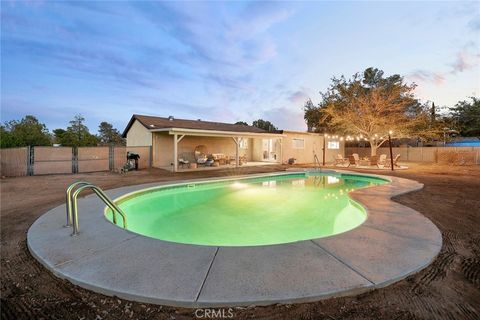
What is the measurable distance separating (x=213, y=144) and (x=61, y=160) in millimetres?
9935

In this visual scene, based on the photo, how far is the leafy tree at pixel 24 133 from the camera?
64.5 feet

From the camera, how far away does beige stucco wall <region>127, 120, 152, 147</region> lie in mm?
16623

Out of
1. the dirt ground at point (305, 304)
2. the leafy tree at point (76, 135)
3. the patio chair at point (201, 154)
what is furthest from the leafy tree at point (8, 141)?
the dirt ground at point (305, 304)

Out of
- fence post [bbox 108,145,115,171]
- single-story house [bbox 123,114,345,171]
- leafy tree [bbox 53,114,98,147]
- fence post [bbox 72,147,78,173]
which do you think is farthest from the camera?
leafy tree [bbox 53,114,98,147]

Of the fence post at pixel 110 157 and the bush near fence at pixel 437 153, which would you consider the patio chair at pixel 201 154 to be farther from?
the bush near fence at pixel 437 153

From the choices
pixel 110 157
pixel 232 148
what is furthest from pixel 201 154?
pixel 110 157

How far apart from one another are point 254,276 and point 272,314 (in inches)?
21.9

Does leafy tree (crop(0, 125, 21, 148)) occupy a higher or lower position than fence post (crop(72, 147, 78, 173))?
higher

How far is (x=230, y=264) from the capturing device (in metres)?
2.86

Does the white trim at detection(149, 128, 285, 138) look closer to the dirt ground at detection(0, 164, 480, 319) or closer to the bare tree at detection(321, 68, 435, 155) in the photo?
the bare tree at detection(321, 68, 435, 155)

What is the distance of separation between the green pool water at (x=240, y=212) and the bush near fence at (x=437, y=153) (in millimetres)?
14994

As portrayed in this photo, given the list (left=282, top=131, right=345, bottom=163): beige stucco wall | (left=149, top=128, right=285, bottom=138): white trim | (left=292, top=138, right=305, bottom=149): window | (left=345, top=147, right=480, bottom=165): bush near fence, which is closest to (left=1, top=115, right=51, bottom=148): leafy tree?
(left=149, top=128, right=285, bottom=138): white trim

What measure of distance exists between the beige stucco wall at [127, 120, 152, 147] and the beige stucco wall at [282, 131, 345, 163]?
34.8 feet

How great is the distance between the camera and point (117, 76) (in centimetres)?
2297
